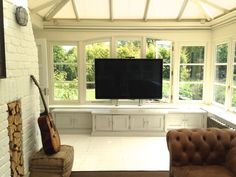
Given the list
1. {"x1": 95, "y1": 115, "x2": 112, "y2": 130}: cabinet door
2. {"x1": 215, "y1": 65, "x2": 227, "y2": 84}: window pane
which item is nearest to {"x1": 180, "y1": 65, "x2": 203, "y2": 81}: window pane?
{"x1": 215, "y1": 65, "x2": 227, "y2": 84}: window pane

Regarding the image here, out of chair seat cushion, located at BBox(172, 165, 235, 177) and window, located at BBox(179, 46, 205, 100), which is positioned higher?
window, located at BBox(179, 46, 205, 100)

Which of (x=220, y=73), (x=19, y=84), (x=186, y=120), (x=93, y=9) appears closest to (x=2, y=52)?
(x=19, y=84)

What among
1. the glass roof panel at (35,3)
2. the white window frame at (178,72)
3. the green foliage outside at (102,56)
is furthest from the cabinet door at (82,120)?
the glass roof panel at (35,3)

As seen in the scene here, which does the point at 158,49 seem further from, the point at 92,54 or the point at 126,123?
the point at 126,123

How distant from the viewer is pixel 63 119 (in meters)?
5.21

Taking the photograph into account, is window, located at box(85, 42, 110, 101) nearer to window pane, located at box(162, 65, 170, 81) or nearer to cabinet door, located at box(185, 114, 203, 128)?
window pane, located at box(162, 65, 170, 81)

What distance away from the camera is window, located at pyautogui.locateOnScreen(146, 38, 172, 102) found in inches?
222

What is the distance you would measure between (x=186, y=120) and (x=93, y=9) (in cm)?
315

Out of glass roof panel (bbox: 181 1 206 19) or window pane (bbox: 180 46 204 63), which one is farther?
window pane (bbox: 180 46 204 63)

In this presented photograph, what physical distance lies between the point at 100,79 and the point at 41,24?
1.80 meters

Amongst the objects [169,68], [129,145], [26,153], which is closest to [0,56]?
[26,153]

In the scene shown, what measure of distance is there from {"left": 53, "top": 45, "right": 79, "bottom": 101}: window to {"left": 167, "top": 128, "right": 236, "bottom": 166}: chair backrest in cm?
361

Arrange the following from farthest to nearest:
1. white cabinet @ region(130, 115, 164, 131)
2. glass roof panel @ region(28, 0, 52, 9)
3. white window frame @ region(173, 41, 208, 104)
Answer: white window frame @ region(173, 41, 208, 104), white cabinet @ region(130, 115, 164, 131), glass roof panel @ region(28, 0, 52, 9)

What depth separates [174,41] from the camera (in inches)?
221
